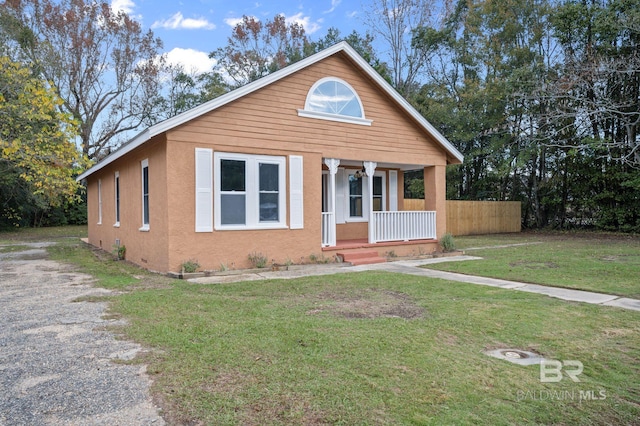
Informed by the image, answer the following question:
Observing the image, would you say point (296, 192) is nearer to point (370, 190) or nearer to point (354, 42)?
point (370, 190)

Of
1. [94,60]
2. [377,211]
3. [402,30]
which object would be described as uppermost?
[402,30]

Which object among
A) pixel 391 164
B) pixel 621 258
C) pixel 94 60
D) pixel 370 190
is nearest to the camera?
pixel 621 258

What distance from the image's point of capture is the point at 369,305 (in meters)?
6.19

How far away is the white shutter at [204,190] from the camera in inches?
356

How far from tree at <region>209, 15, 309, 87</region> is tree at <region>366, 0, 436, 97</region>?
5403 mm

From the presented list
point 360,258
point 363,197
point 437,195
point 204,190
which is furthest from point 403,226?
point 204,190

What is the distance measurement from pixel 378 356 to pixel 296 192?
263 inches

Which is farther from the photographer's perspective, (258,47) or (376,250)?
(258,47)

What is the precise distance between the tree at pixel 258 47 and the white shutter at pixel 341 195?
2003 centimetres

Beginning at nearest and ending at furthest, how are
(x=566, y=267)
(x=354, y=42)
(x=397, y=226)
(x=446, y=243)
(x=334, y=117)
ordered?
(x=566, y=267) → (x=334, y=117) → (x=397, y=226) → (x=446, y=243) → (x=354, y=42)

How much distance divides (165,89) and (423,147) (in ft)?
80.9

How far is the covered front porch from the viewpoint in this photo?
11891 mm

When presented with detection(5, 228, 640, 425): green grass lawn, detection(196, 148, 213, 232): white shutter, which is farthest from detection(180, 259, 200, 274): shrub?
detection(5, 228, 640, 425): green grass lawn

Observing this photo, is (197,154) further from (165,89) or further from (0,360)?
(165,89)
